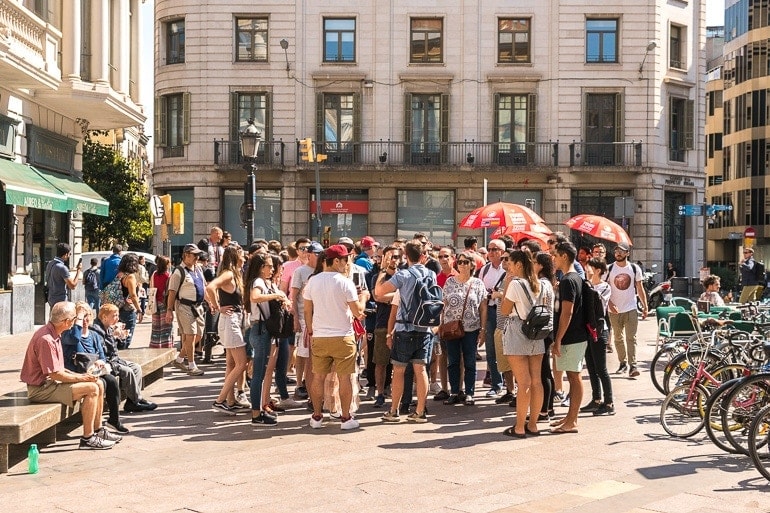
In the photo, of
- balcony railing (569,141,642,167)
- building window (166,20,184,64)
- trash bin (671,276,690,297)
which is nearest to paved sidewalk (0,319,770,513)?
trash bin (671,276,690,297)

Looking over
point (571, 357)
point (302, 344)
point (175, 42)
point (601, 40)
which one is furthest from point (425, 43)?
point (571, 357)

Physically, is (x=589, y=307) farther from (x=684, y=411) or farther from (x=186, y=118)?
(x=186, y=118)

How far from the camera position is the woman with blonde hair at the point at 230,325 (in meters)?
11.7

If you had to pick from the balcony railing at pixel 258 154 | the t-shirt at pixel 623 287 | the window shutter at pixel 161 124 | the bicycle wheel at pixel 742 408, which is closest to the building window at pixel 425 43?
the balcony railing at pixel 258 154

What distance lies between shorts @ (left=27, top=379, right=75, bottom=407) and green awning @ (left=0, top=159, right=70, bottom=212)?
377 inches

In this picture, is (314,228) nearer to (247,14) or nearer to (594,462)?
(247,14)

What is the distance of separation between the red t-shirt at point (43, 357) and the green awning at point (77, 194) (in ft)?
42.6

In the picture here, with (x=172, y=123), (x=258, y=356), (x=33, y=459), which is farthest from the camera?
(x=172, y=123)

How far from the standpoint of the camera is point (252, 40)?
38.2 meters

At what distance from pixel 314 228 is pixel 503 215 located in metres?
18.4

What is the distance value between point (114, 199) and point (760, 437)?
38.6m

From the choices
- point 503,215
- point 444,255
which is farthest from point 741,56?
point 444,255

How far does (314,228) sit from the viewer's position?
37.6 metres

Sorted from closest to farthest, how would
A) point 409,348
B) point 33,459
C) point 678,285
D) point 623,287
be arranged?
point 33,459 < point 409,348 < point 623,287 < point 678,285
